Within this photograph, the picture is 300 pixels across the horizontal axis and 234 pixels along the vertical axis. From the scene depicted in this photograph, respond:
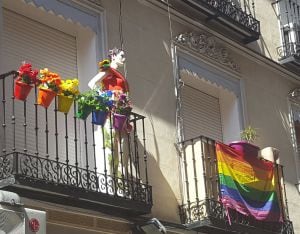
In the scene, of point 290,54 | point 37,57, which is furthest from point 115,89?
point 290,54

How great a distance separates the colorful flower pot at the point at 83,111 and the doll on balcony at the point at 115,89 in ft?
1.93

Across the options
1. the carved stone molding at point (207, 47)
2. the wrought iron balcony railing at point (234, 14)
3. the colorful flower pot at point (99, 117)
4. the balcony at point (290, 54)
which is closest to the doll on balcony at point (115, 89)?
the colorful flower pot at point (99, 117)

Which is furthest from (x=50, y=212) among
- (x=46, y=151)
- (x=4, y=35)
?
(x=4, y=35)

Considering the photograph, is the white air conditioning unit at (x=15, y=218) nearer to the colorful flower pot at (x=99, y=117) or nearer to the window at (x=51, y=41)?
the window at (x=51, y=41)

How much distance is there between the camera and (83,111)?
1021 centimetres

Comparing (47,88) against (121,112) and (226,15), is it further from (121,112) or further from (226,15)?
Answer: (226,15)

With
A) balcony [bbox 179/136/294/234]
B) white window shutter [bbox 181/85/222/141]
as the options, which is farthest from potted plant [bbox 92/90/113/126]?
white window shutter [bbox 181/85/222/141]

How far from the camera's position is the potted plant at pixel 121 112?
1076 centimetres

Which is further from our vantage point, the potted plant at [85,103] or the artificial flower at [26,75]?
the potted plant at [85,103]

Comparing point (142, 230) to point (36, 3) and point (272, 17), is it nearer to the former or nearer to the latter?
point (36, 3)

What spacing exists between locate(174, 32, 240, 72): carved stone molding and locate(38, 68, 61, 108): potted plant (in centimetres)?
380

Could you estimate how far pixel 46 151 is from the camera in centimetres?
999

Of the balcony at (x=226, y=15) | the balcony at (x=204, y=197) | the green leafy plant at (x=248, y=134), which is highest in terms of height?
the balcony at (x=226, y=15)

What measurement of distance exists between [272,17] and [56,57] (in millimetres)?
6290
